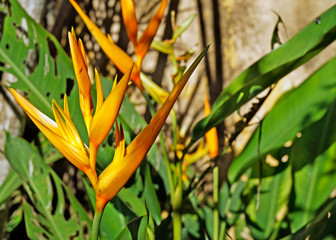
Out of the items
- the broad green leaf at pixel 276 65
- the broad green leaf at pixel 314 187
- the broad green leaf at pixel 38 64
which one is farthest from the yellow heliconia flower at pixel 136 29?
the broad green leaf at pixel 314 187

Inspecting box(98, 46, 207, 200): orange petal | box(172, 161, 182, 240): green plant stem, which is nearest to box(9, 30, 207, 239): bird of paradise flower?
box(98, 46, 207, 200): orange petal

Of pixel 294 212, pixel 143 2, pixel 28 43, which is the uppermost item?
pixel 28 43

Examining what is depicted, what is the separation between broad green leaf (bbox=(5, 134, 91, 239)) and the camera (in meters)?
0.80

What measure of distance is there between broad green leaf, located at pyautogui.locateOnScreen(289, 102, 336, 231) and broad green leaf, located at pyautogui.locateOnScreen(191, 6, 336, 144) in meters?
0.15

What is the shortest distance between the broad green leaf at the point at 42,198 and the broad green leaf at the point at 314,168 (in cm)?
39

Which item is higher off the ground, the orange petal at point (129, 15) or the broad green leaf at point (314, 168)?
the orange petal at point (129, 15)

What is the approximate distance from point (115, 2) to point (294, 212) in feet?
2.96

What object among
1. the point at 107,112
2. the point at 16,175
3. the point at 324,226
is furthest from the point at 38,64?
the point at 324,226

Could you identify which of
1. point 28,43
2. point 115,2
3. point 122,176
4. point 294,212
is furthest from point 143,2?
point 122,176

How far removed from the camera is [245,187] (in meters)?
0.80

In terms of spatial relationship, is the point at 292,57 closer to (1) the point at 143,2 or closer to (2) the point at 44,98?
(2) the point at 44,98

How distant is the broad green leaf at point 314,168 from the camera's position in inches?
26.9

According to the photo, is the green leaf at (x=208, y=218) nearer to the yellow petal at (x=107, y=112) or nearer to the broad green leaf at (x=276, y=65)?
the broad green leaf at (x=276, y=65)

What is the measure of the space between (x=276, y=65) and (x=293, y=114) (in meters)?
0.13
